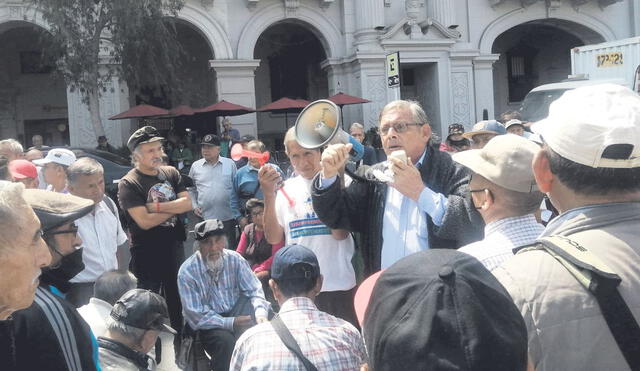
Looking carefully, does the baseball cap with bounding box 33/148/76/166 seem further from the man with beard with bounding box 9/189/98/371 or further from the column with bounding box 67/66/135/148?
the column with bounding box 67/66/135/148

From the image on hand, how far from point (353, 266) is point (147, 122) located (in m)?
18.4

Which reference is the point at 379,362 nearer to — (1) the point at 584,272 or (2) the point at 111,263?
(1) the point at 584,272

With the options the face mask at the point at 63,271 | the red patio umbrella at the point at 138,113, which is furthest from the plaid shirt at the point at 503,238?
the red patio umbrella at the point at 138,113

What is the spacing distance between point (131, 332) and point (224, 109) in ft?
42.9

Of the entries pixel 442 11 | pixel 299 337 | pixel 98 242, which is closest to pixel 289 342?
pixel 299 337

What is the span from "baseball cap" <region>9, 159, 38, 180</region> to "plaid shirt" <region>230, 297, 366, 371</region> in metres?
3.30

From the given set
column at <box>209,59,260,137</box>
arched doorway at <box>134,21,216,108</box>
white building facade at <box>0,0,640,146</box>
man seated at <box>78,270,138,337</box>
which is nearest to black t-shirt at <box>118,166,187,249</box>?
man seated at <box>78,270,138,337</box>

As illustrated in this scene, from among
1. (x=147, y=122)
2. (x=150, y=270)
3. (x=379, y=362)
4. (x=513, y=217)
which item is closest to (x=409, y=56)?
(x=147, y=122)

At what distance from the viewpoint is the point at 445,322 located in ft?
4.12

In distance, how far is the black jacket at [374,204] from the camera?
120 inches

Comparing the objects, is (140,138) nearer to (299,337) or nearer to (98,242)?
(98,242)

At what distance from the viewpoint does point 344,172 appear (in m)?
3.31

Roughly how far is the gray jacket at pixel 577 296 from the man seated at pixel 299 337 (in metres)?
1.03

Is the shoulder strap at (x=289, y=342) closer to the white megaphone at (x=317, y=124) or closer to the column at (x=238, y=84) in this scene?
the white megaphone at (x=317, y=124)
